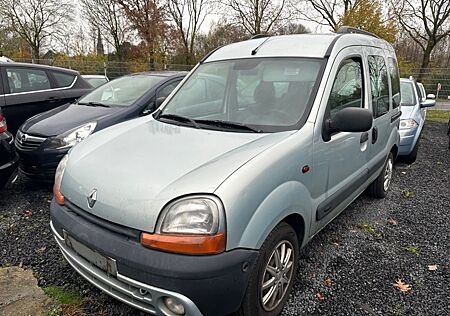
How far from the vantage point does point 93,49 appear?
1085 inches

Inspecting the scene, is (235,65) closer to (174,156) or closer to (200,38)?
(174,156)

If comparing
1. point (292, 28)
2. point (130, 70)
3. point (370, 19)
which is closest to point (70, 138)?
point (130, 70)

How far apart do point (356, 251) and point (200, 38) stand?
29597 mm

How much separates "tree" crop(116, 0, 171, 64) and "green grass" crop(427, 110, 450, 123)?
17.2m

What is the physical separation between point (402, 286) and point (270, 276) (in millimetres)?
1269

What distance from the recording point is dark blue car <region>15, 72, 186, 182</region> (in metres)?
3.86

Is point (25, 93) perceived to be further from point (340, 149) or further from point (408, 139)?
point (408, 139)

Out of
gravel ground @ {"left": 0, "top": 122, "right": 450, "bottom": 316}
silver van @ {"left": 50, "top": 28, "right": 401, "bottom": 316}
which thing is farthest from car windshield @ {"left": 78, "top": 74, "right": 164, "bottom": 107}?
silver van @ {"left": 50, "top": 28, "right": 401, "bottom": 316}

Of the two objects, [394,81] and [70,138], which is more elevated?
[394,81]

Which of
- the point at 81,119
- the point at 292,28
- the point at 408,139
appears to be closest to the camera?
the point at 81,119

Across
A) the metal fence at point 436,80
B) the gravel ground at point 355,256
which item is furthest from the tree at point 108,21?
the gravel ground at point 355,256

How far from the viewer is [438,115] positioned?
14.1 m

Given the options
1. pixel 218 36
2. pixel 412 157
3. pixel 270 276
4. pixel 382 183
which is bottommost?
pixel 412 157

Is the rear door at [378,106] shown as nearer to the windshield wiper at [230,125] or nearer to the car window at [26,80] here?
the windshield wiper at [230,125]
